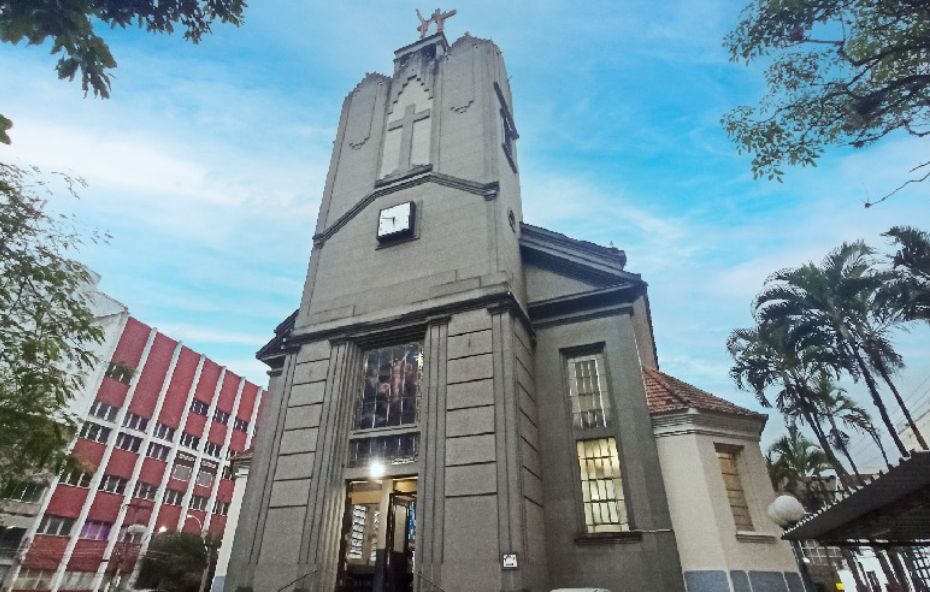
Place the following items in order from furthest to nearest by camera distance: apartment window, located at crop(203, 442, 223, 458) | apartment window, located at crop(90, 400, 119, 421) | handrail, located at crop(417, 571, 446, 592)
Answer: apartment window, located at crop(203, 442, 223, 458) → apartment window, located at crop(90, 400, 119, 421) → handrail, located at crop(417, 571, 446, 592)

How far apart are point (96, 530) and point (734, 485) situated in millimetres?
47344

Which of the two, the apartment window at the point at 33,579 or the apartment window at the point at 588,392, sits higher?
the apartment window at the point at 588,392

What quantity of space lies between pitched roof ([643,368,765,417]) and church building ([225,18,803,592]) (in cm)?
9

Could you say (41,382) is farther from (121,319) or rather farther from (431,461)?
(121,319)

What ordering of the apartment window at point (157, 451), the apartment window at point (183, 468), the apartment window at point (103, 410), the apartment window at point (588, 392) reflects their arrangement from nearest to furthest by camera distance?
the apartment window at point (588, 392)
the apartment window at point (103, 410)
the apartment window at point (157, 451)
the apartment window at point (183, 468)

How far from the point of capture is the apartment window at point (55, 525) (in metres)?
36.2

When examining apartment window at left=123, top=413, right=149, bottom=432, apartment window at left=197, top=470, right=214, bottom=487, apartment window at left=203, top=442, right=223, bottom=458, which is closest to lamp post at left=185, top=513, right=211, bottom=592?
apartment window at left=197, top=470, right=214, bottom=487

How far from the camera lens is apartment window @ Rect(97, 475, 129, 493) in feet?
134

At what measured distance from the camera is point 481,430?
43.1ft

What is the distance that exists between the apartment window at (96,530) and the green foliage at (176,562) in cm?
388

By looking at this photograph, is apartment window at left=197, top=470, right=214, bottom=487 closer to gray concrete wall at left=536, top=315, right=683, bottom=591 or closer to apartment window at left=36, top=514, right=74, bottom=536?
apartment window at left=36, top=514, right=74, bottom=536

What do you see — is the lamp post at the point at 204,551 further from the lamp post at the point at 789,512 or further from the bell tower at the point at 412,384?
the lamp post at the point at 789,512

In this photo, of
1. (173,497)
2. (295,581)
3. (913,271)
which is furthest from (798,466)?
(173,497)

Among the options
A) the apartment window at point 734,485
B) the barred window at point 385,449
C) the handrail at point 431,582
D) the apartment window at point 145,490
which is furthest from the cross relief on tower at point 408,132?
the apartment window at point 145,490
